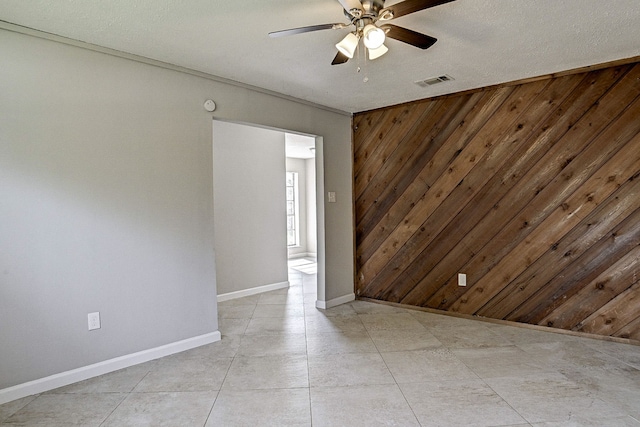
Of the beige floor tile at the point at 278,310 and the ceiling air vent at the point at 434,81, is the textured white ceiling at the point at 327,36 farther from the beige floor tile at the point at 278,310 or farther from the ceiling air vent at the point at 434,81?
the beige floor tile at the point at 278,310

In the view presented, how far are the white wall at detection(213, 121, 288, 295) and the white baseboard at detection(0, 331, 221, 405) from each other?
1.52 meters

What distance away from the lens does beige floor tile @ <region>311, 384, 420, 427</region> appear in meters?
1.91

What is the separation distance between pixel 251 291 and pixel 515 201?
3.46 metres

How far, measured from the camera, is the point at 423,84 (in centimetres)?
332

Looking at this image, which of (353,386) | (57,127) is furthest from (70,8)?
(353,386)

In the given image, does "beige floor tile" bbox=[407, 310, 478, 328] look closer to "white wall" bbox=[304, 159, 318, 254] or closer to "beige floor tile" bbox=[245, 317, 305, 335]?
"beige floor tile" bbox=[245, 317, 305, 335]

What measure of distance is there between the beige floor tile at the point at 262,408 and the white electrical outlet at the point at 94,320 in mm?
1080

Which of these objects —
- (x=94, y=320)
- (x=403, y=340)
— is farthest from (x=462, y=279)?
(x=94, y=320)

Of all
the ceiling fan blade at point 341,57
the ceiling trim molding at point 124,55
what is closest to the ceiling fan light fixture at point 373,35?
the ceiling fan blade at point 341,57

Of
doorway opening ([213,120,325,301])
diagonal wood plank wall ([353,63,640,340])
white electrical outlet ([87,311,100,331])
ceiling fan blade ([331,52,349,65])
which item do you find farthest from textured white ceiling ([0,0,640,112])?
white electrical outlet ([87,311,100,331])

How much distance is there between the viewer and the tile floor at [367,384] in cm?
196

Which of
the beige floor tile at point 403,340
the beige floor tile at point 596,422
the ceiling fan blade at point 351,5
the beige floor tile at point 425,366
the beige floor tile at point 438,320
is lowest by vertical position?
the beige floor tile at point 596,422

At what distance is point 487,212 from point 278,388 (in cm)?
263

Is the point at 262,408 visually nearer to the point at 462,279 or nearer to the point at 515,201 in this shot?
the point at 462,279
